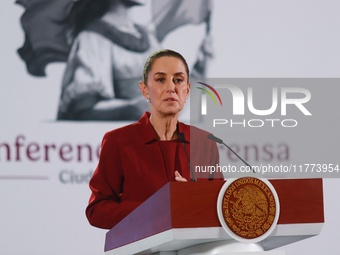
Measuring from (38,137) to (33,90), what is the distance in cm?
25

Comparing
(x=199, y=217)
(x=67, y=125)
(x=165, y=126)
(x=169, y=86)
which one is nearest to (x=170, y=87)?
(x=169, y=86)

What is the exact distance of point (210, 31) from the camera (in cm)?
430

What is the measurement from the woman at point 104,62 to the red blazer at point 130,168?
137 centimetres

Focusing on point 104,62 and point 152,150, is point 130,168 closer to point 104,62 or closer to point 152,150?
point 152,150

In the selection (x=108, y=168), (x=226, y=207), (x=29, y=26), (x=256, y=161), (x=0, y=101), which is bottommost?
(x=226, y=207)

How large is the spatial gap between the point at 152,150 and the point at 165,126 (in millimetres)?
104

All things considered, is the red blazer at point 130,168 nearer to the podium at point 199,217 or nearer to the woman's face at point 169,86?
the woman's face at point 169,86

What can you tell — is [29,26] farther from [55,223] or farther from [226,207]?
[226,207]

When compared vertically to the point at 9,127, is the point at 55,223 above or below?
below

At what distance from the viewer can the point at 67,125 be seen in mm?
4020

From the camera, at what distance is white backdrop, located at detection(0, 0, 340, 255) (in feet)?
12.7

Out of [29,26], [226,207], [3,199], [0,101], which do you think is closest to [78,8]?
[29,26]

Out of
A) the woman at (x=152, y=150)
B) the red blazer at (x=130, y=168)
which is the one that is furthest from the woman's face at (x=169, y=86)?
the red blazer at (x=130, y=168)

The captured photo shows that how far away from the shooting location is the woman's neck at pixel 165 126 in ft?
8.73
